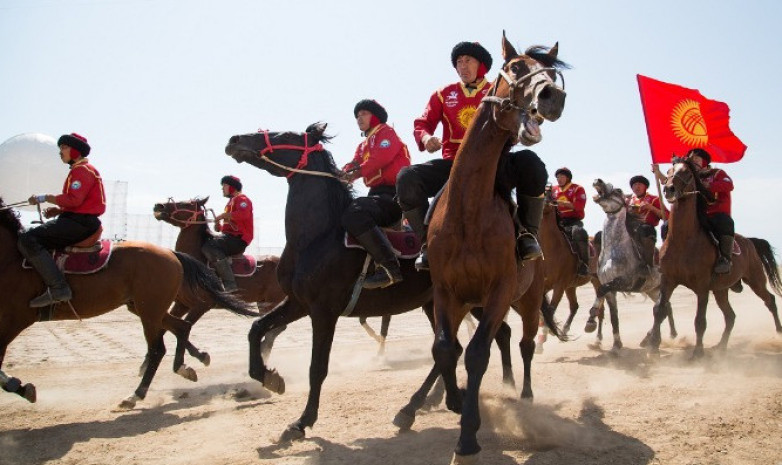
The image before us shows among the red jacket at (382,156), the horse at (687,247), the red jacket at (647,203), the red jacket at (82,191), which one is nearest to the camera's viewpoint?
the red jacket at (382,156)

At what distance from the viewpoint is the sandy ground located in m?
4.98

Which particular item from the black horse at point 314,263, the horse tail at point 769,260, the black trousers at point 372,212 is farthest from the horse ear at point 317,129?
the horse tail at point 769,260

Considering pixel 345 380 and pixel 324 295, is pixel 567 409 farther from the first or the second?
pixel 345 380

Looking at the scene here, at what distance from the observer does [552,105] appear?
4262 millimetres

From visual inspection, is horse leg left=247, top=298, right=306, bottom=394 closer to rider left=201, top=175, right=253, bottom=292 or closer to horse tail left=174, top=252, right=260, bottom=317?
horse tail left=174, top=252, right=260, bottom=317

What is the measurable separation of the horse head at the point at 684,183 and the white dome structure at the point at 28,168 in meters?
19.9

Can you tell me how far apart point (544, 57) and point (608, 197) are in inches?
325

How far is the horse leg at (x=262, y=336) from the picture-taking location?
619 centimetres

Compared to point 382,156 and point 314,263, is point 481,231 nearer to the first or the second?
point 314,263

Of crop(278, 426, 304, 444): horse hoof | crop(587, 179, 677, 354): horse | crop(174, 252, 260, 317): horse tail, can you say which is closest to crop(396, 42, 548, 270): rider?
crop(278, 426, 304, 444): horse hoof

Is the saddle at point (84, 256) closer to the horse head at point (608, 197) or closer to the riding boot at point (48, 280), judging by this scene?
the riding boot at point (48, 280)

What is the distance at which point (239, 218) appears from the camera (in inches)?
469

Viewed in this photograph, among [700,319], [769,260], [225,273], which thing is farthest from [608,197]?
[225,273]

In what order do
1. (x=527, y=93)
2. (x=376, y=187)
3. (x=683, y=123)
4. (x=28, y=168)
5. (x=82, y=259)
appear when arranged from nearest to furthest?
(x=527, y=93), (x=376, y=187), (x=82, y=259), (x=683, y=123), (x=28, y=168)
